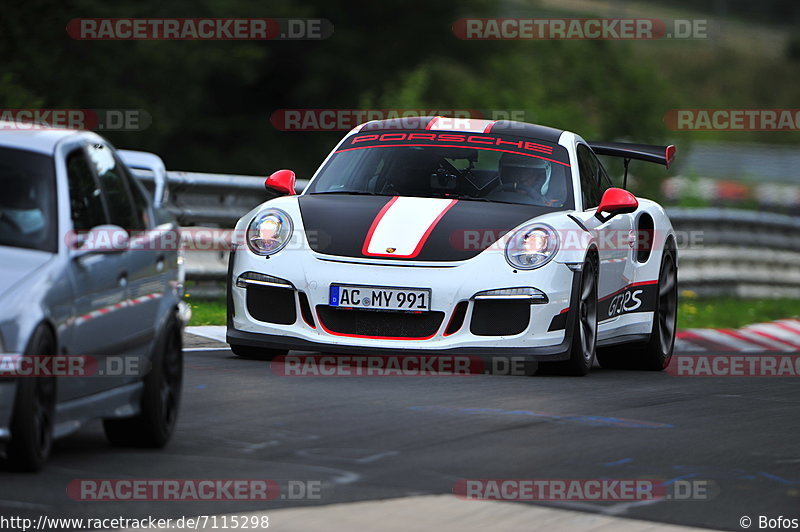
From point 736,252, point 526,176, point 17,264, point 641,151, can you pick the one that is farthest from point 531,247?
point 736,252

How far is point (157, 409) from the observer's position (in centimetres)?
706

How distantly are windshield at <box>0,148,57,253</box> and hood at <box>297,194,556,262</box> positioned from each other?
12.0 feet

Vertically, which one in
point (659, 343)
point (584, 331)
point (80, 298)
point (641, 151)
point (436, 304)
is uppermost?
point (641, 151)

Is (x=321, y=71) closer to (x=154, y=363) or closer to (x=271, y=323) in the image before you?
(x=271, y=323)

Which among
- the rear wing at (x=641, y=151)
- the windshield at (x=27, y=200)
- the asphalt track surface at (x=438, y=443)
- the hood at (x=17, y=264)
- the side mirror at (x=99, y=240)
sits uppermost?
the rear wing at (x=641, y=151)

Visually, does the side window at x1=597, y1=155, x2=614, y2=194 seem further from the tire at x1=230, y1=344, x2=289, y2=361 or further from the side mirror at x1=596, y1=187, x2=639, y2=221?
the tire at x1=230, y1=344, x2=289, y2=361

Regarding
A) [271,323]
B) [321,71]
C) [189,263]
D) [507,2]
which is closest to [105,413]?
[271,323]

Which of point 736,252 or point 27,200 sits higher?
point 27,200

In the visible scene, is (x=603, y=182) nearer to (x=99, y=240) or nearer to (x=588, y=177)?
(x=588, y=177)

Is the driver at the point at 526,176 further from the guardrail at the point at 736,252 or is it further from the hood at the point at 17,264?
the hood at the point at 17,264

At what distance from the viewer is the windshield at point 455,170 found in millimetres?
11180

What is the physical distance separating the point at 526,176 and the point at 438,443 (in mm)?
4072

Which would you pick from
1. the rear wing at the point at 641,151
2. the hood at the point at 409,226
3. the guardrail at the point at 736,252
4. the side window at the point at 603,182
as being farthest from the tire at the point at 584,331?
the guardrail at the point at 736,252

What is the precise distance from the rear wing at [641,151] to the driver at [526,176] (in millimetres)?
1325
